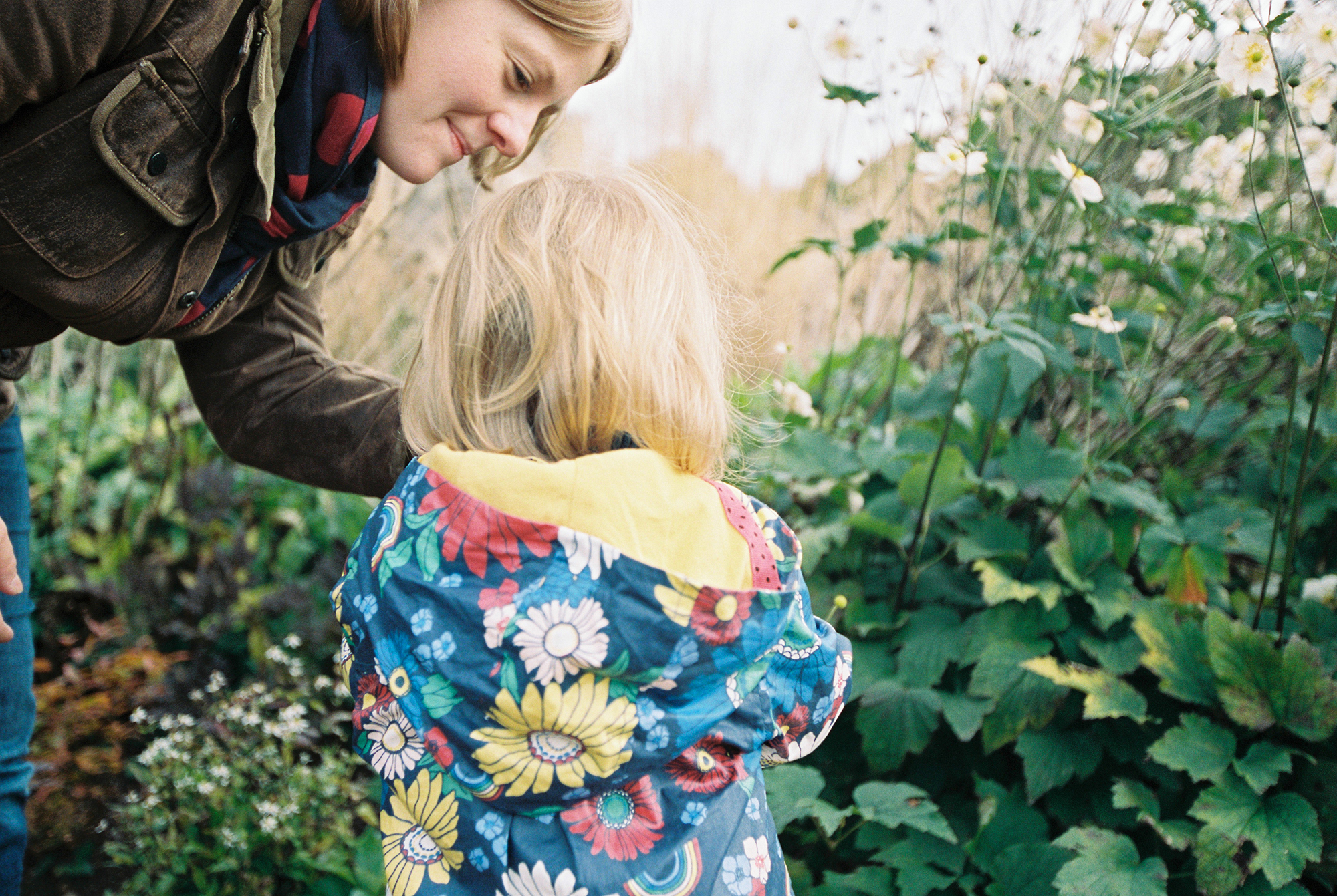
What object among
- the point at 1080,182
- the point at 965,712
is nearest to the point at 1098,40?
the point at 1080,182

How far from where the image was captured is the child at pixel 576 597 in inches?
35.4

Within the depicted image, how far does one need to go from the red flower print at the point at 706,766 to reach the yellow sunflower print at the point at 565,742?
10cm

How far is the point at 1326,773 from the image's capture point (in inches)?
59.1

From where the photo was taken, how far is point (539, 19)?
3.65ft

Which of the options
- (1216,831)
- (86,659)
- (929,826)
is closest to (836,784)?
(929,826)

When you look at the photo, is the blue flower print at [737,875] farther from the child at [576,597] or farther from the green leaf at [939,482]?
the green leaf at [939,482]

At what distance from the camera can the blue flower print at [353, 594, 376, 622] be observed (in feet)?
3.18

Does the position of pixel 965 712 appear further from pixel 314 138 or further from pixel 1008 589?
pixel 314 138

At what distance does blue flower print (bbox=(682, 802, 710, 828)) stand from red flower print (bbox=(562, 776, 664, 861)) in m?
0.03

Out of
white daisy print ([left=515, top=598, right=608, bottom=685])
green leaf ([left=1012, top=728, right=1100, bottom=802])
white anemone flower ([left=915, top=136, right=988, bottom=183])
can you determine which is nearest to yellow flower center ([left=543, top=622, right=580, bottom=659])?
white daisy print ([left=515, top=598, right=608, bottom=685])

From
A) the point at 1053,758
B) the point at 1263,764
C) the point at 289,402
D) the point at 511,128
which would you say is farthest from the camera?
the point at 1053,758

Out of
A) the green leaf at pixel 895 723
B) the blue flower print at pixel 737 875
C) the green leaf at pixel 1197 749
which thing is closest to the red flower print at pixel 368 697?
the blue flower print at pixel 737 875

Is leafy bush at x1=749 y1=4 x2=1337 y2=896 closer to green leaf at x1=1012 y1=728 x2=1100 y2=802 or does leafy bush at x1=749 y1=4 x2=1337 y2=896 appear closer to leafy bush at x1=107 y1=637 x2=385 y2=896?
green leaf at x1=1012 y1=728 x2=1100 y2=802

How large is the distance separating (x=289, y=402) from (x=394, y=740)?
0.59 m
